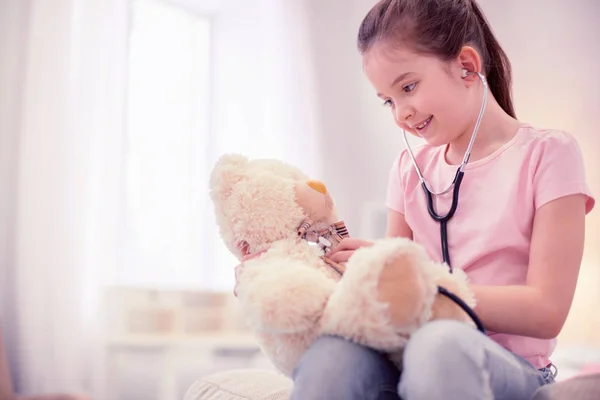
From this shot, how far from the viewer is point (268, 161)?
2.93ft

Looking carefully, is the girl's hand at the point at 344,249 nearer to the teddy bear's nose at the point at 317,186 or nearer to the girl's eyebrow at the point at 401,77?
the teddy bear's nose at the point at 317,186

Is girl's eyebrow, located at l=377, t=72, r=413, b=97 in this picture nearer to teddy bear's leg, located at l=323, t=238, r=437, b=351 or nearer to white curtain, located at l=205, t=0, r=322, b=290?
teddy bear's leg, located at l=323, t=238, r=437, b=351

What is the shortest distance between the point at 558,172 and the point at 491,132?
159 millimetres

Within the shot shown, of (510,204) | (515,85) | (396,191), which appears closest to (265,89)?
(515,85)

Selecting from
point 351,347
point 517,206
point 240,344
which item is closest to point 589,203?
point 517,206

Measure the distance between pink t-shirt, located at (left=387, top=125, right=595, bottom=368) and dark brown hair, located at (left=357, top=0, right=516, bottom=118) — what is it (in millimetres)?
155

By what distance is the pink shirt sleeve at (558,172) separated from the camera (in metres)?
0.87

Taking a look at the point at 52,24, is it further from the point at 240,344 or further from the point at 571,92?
the point at 571,92

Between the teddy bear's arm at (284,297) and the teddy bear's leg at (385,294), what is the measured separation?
3cm

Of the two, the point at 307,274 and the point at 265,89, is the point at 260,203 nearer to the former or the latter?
the point at 307,274

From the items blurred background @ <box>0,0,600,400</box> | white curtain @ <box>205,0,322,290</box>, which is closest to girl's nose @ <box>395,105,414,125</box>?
blurred background @ <box>0,0,600,400</box>

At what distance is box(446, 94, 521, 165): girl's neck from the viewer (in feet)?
3.28

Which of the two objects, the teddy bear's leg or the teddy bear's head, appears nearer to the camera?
the teddy bear's leg

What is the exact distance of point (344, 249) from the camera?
2.67 ft
